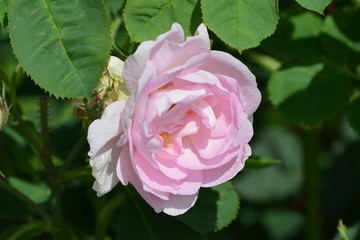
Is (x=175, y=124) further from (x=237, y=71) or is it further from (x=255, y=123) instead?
(x=255, y=123)

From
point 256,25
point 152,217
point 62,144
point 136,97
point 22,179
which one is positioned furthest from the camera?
point 62,144

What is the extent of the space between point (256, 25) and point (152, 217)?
1.48ft

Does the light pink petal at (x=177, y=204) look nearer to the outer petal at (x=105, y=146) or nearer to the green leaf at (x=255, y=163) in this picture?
the outer petal at (x=105, y=146)

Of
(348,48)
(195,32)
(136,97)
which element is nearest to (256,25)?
(195,32)

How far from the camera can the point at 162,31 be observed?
1.19 metres

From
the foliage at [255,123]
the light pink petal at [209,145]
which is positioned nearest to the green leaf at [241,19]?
the foliage at [255,123]

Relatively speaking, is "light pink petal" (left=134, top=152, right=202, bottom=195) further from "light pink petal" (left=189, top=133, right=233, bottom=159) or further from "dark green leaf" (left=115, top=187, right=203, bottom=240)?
"dark green leaf" (left=115, top=187, right=203, bottom=240)

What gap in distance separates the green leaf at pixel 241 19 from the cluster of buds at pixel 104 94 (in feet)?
0.51

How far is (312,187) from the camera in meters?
1.92

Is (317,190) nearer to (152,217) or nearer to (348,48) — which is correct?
(348,48)

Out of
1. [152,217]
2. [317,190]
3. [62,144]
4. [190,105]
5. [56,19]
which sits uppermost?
[56,19]

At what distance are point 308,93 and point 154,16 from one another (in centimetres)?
56

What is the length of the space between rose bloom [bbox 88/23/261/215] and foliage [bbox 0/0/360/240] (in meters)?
0.05

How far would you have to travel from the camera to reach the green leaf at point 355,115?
5.23ft
